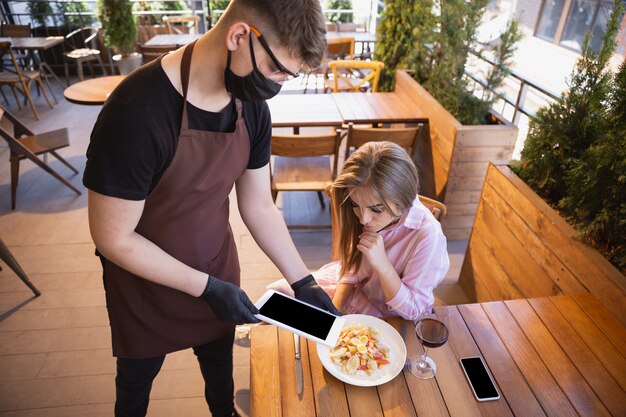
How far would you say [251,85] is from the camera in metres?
1.06

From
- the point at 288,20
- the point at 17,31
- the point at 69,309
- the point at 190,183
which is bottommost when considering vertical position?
the point at 69,309

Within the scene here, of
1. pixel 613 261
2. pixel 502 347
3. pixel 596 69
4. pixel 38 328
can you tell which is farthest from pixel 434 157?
pixel 38 328

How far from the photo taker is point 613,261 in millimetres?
1622

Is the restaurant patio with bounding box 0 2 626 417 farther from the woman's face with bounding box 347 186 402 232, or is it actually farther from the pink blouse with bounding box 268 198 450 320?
the woman's face with bounding box 347 186 402 232

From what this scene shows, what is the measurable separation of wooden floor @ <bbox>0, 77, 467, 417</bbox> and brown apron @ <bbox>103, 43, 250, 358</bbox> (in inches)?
31.6

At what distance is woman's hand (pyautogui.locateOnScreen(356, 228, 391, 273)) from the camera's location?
4.94ft

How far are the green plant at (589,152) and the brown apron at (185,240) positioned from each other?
1376 mm

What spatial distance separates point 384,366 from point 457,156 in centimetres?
199

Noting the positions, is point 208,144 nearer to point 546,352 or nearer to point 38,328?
point 546,352

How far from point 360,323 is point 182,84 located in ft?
2.90

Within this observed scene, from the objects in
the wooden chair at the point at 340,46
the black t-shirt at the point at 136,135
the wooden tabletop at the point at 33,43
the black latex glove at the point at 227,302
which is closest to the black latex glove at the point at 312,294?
the black latex glove at the point at 227,302

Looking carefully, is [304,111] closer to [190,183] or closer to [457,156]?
[457,156]

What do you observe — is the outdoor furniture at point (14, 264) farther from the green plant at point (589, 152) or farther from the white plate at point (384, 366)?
the green plant at point (589, 152)

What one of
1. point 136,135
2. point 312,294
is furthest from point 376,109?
point 136,135
